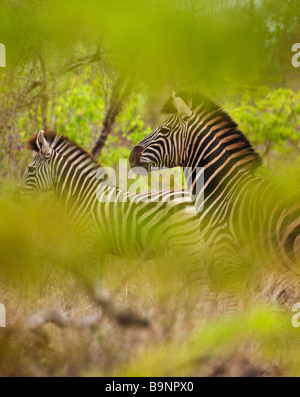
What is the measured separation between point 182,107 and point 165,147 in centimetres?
50

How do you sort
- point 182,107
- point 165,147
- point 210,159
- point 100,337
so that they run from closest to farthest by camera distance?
point 100,337 → point 182,107 → point 210,159 → point 165,147

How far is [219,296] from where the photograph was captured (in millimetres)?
1229

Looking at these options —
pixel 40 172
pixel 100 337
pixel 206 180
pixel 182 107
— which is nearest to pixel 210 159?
pixel 206 180

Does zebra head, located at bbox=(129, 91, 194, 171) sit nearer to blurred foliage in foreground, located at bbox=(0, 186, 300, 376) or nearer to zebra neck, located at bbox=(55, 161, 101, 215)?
zebra neck, located at bbox=(55, 161, 101, 215)

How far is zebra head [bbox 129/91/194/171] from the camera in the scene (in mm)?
3217

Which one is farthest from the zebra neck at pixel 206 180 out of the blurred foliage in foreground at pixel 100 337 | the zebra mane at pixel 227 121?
the blurred foliage in foreground at pixel 100 337

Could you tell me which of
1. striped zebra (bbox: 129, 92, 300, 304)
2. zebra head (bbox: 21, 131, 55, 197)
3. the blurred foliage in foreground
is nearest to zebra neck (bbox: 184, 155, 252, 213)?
striped zebra (bbox: 129, 92, 300, 304)

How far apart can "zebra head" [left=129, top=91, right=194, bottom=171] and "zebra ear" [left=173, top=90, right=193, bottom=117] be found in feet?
0.55

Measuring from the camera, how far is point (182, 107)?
9.29ft

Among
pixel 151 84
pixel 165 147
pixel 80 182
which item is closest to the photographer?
pixel 151 84

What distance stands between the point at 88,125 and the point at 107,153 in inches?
27.4

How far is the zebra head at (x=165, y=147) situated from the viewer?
322 centimetres

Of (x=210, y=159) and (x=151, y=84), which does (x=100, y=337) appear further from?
(x=210, y=159)

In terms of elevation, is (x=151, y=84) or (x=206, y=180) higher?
(x=206, y=180)
